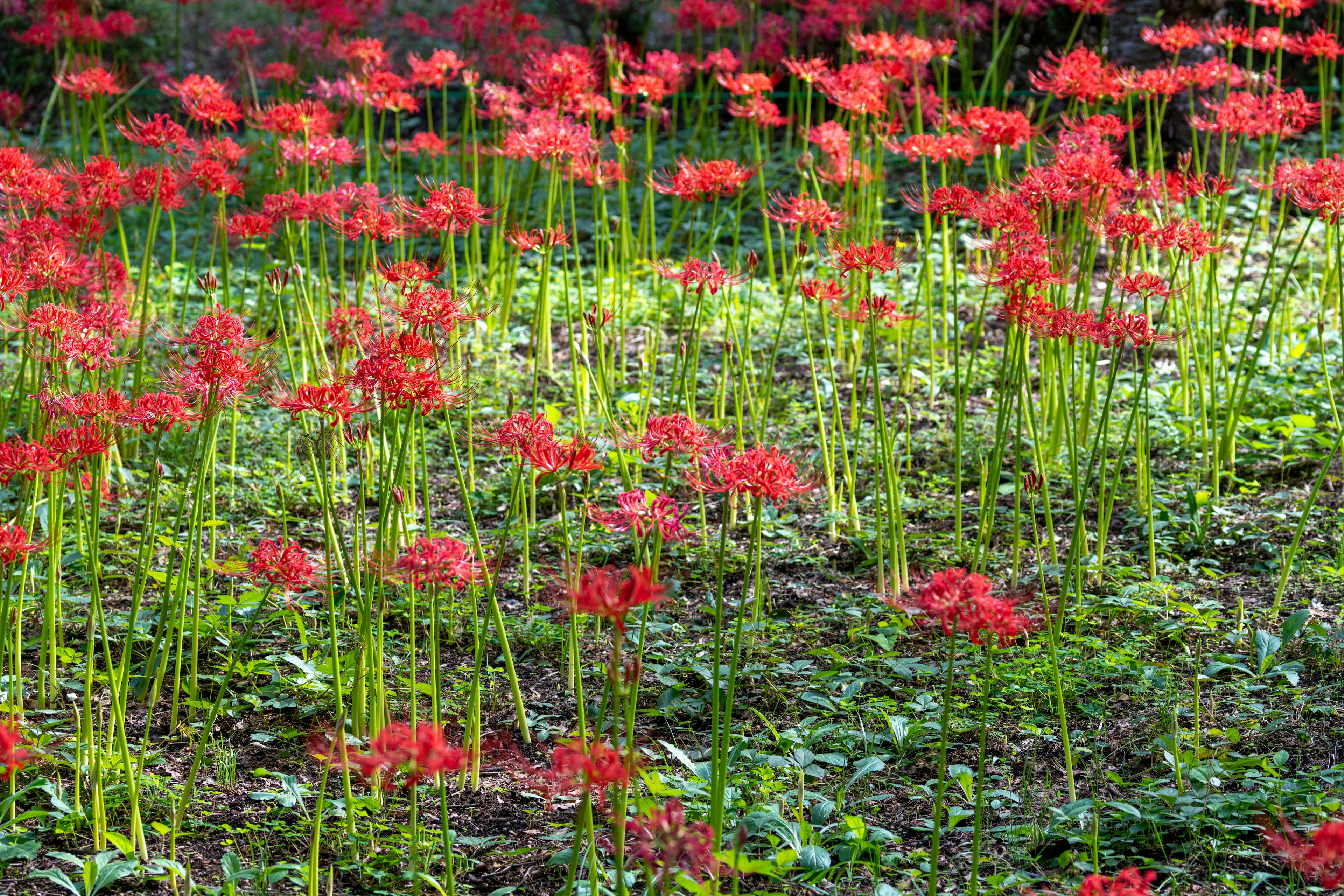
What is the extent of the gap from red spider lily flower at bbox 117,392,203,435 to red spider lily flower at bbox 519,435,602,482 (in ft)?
2.11

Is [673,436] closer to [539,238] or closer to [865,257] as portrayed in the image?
[865,257]

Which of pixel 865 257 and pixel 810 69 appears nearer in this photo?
pixel 865 257

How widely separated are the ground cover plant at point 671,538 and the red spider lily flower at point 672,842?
11 millimetres

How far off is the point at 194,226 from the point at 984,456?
563 cm

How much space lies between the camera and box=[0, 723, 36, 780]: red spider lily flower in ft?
4.70

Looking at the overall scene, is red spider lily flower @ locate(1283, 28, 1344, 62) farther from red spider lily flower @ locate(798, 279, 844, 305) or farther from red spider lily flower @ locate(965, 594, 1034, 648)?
red spider lily flower @ locate(965, 594, 1034, 648)

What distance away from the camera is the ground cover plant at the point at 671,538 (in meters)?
2.17

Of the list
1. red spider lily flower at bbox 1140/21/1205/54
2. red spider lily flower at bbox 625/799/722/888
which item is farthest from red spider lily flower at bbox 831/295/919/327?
red spider lily flower at bbox 1140/21/1205/54

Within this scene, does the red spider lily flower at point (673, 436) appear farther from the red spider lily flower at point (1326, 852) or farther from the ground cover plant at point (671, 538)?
the red spider lily flower at point (1326, 852)

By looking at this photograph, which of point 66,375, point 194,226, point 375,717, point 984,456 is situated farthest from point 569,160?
point 194,226

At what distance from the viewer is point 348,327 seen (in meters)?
3.15

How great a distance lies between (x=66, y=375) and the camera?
2.51 meters

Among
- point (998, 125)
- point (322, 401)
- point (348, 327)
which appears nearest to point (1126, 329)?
point (998, 125)

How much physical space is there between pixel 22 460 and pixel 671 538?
108 centimetres
